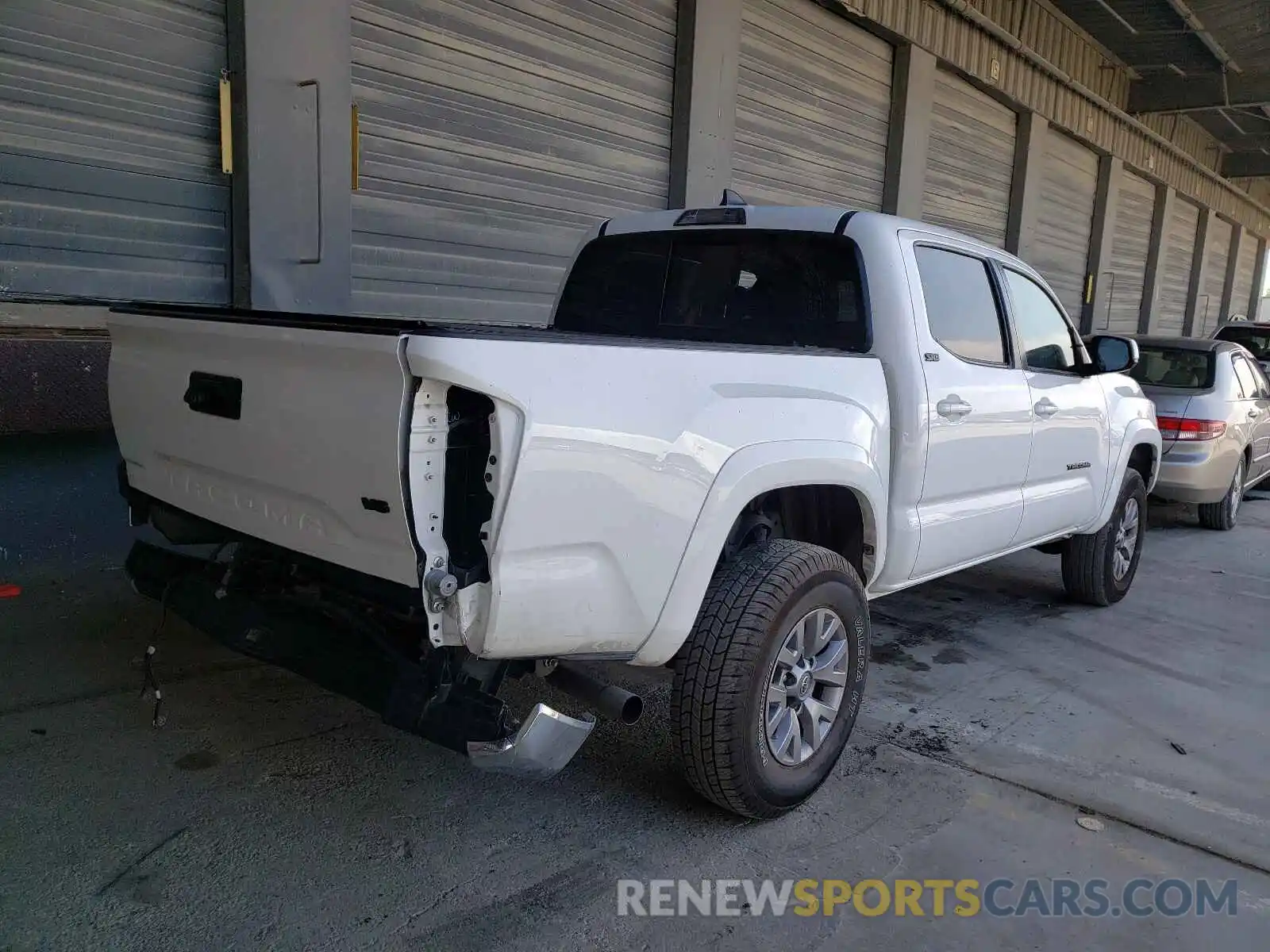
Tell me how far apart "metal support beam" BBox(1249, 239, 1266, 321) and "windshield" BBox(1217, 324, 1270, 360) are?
20457mm

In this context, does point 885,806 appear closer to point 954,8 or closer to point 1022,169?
point 954,8

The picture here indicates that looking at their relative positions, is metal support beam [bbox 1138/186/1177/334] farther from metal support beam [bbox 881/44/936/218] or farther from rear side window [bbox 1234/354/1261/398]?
rear side window [bbox 1234/354/1261/398]

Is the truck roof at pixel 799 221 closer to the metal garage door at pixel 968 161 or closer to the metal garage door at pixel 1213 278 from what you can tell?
the metal garage door at pixel 968 161

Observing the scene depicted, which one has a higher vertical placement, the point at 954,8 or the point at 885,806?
the point at 954,8

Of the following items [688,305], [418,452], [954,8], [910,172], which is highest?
[954,8]

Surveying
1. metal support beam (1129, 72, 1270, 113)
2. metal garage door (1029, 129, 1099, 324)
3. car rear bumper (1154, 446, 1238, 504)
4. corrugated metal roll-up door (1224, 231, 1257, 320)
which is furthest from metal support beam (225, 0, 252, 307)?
corrugated metal roll-up door (1224, 231, 1257, 320)

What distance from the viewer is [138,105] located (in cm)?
607

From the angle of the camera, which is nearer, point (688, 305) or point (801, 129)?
point (688, 305)

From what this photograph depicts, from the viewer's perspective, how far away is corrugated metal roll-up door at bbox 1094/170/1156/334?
65.4 feet

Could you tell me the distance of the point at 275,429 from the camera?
2.81m

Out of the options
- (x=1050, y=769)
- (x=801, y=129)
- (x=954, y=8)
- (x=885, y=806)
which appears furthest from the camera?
(x=954, y=8)

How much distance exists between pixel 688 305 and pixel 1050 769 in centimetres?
237

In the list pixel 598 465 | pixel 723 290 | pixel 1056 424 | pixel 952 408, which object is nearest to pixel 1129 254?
pixel 1056 424

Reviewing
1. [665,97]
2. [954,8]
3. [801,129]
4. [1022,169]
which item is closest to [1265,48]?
[1022,169]
